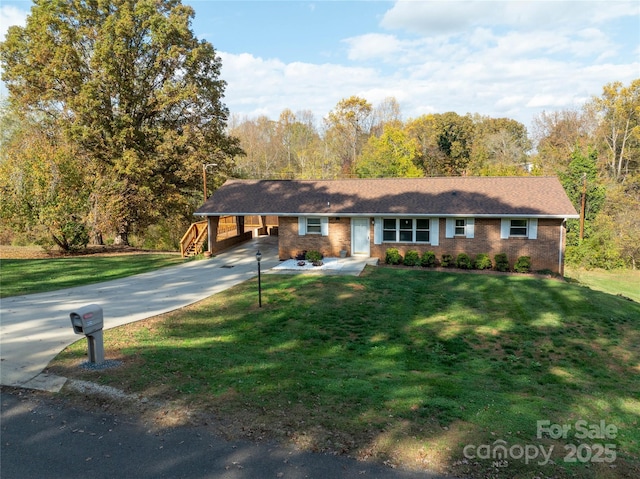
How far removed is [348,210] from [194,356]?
13.6 meters

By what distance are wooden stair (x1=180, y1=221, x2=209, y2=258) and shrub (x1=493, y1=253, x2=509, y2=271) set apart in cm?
1501

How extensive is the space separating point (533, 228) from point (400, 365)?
1273 cm

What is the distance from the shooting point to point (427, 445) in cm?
511

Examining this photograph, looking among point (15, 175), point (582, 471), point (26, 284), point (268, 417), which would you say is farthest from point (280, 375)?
point (15, 175)

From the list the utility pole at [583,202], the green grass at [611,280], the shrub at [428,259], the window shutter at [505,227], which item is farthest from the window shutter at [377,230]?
the utility pole at [583,202]

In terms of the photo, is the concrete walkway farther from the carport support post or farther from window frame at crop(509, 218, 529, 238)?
window frame at crop(509, 218, 529, 238)

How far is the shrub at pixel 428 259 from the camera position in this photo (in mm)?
19531

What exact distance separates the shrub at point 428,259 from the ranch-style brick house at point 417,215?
0.56m

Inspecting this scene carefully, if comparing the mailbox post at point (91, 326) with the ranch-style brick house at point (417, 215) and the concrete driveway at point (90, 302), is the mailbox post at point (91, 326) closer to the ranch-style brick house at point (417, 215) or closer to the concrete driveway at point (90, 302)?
the concrete driveway at point (90, 302)

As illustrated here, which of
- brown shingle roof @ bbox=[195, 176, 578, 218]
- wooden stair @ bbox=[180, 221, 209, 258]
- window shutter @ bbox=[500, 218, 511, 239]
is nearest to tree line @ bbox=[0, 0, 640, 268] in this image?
wooden stair @ bbox=[180, 221, 209, 258]

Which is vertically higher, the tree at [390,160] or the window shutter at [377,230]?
the tree at [390,160]

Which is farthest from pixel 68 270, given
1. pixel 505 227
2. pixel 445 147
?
pixel 445 147

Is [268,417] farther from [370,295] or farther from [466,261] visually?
[466,261]

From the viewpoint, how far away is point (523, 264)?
1856 cm
